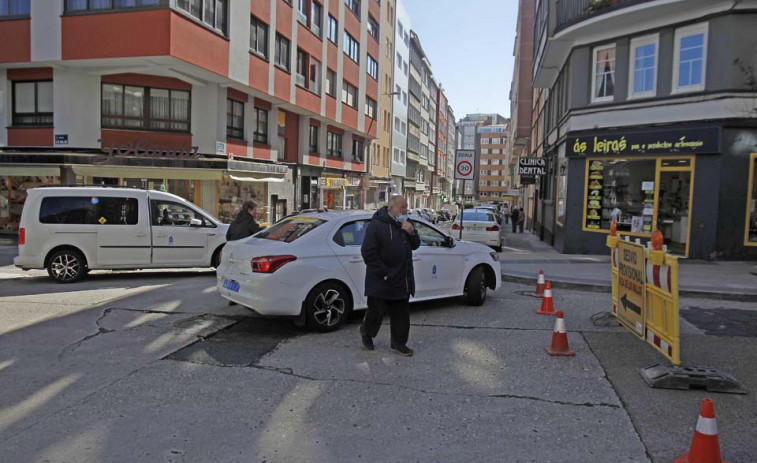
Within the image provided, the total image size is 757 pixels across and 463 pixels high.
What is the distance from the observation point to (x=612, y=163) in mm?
16266

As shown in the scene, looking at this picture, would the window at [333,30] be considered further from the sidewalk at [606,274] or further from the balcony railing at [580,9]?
the sidewalk at [606,274]

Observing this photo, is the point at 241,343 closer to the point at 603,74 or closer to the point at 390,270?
the point at 390,270

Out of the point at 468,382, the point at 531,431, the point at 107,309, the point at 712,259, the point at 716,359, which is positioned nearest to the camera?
the point at 531,431

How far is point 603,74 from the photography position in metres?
16.4

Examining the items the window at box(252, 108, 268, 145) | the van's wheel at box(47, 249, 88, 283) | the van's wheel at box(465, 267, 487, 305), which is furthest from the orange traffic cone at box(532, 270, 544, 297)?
the window at box(252, 108, 268, 145)

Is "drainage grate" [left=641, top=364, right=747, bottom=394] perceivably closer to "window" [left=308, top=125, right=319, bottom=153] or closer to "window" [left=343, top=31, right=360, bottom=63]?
"window" [left=308, top=125, right=319, bottom=153]

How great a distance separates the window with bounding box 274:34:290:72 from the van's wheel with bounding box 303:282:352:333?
20254 mm

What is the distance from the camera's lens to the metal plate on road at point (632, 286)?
6.31m

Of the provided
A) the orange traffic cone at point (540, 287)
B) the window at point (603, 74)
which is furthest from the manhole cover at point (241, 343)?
the window at point (603, 74)

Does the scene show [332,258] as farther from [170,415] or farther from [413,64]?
[413,64]

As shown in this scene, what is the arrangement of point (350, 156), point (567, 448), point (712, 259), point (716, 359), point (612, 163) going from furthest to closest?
point (350, 156), point (612, 163), point (712, 259), point (716, 359), point (567, 448)

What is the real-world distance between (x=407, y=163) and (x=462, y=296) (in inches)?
2183

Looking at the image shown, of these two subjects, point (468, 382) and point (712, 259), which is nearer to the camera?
point (468, 382)

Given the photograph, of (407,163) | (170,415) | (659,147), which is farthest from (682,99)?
(407,163)
